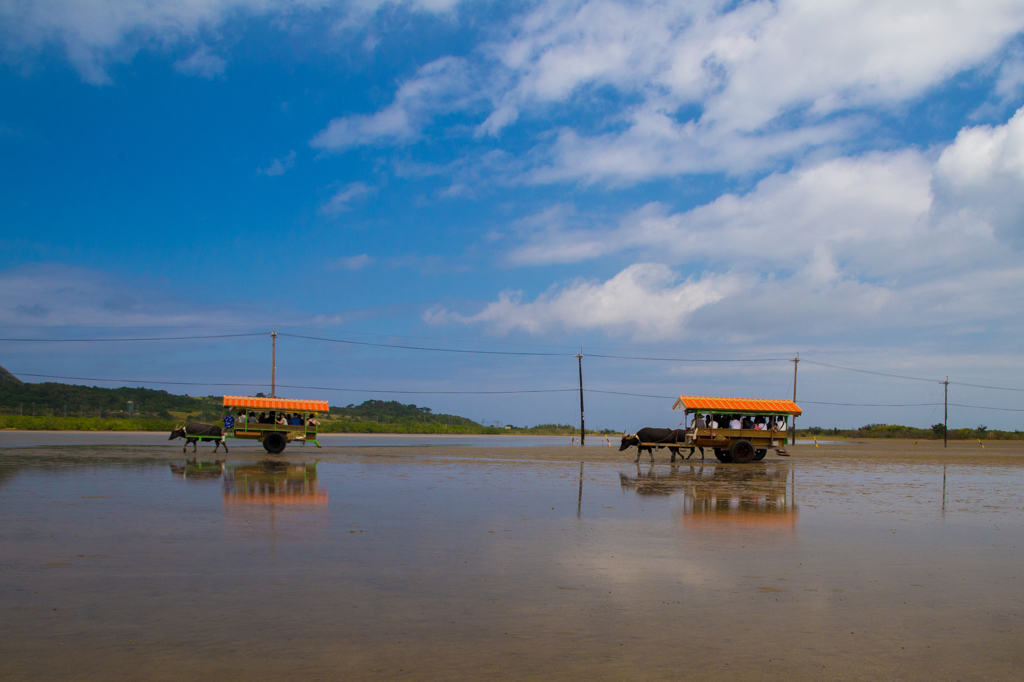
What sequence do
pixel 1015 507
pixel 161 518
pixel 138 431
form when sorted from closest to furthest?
pixel 161 518
pixel 1015 507
pixel 138 431

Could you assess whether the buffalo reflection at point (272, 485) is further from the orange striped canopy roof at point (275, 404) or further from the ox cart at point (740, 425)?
the ox cart at point (740, 425)

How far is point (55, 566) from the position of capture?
8172 mm

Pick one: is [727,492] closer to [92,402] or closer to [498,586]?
[498,586]

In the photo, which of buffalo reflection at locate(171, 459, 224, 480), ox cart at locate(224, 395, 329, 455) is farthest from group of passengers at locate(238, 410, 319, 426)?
buffalo reflection at locate(171, 459, 224, 480)

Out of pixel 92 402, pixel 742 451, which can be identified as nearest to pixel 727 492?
pixel 742 451

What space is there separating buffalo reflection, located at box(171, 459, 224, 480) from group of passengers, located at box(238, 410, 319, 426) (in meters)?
6.81

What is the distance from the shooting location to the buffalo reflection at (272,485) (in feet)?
47.9

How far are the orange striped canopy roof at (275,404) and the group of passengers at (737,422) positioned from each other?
713 inches

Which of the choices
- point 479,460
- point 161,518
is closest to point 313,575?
point 161,518

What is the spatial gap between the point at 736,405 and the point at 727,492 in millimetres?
14100

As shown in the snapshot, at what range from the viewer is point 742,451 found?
30.4m

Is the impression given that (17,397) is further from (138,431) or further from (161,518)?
(161,518)

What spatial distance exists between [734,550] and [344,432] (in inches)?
2721

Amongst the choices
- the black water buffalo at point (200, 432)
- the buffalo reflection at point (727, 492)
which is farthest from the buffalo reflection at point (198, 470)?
the buffalo reflection at point (727, 492)
